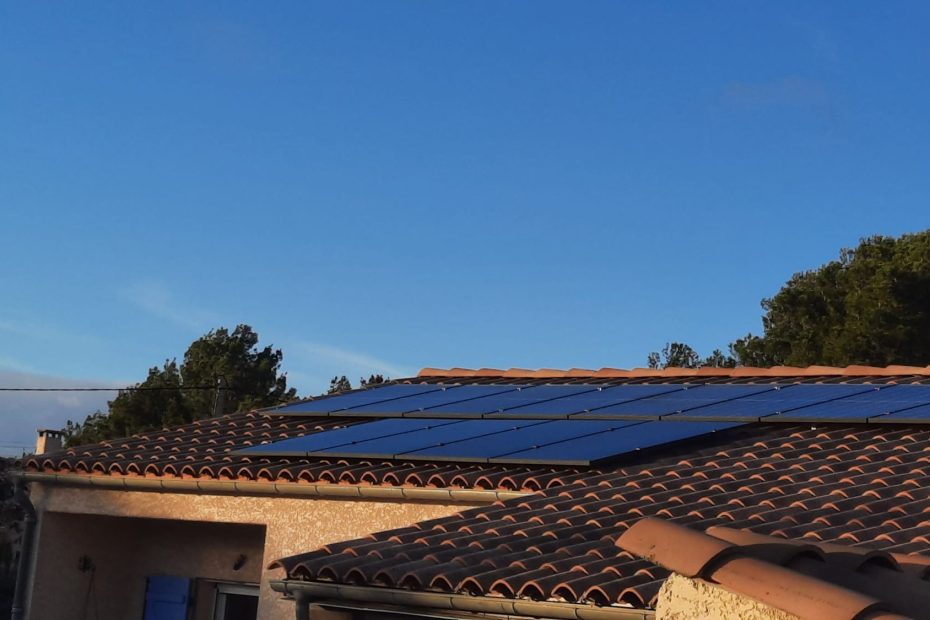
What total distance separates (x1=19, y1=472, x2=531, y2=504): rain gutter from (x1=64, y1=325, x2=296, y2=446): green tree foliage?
27095mm

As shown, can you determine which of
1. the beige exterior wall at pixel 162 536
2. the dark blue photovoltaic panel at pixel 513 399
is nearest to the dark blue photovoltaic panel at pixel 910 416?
the dark blue photovoltaic panel at pixel 513 399

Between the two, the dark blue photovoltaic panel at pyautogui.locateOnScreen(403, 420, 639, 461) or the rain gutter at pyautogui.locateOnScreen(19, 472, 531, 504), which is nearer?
the rain gutter at pyautogui.locateOnScreen(19, 472, 531, 504)

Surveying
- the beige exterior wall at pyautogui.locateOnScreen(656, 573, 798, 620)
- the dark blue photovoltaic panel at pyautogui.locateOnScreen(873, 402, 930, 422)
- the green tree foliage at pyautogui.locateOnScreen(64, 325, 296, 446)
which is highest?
the green tree foliage at pyautogui.locateOnScreen(64, 325, 296, 446)

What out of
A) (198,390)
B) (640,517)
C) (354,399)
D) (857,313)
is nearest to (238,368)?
(198,390)

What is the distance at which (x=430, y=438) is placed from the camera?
39.9 ft

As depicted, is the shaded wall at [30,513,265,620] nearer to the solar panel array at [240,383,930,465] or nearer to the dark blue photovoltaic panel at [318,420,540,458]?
the solar panel array at [240,383,930,465]

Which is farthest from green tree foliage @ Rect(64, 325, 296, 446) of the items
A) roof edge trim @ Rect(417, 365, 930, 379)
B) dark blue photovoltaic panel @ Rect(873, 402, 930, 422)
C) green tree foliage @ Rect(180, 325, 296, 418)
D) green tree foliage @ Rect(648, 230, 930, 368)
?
dark blue photovoltaic panel @ Rect(873, 402, 930, 422)

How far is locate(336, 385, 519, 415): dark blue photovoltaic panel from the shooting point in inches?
564

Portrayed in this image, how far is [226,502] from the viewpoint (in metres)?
12.2

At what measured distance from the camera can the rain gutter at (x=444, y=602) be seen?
7.22 m

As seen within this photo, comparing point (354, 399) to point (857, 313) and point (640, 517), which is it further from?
point (857, 313)

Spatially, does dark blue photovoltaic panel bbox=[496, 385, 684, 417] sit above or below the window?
above

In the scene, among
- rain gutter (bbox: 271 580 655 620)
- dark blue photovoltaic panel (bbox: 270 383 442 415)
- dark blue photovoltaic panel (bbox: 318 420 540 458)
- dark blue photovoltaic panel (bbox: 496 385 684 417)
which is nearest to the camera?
rain gutter (bbox: 271 580 655 620)

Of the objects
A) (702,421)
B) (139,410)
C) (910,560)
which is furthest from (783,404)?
(139,410)
